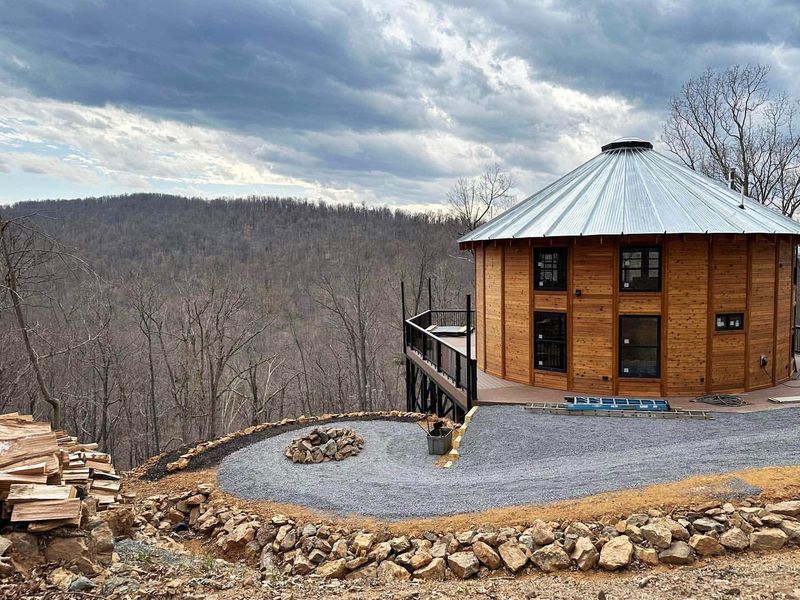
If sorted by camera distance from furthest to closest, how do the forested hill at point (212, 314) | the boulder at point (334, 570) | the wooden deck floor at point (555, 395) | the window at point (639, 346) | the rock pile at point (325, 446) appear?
1. the forested hill at point (212, 314)
2. the window at point (639, 346)
3. the wooden deck floor at point (555, 395)
4. the rock pile at point (325, 446)
5. the boulder at point (334, 570)

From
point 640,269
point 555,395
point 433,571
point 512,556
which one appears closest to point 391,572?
point 433,571

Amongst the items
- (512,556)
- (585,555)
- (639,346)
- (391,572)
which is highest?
(639,346)

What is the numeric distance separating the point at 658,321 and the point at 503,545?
7791 mm

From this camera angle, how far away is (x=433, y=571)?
571 centimetres

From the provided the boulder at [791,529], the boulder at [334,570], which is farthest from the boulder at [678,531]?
the boulder at [334,570]

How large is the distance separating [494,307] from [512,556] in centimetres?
875

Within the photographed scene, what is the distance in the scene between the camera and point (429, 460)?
9648 mm

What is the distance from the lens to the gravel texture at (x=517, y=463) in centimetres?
716

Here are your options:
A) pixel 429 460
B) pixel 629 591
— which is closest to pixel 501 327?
pixel 429 460

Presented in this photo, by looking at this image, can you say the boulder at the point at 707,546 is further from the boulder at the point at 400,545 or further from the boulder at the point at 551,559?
the boulder at the point at 400,545

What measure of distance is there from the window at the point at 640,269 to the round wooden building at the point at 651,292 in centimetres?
2

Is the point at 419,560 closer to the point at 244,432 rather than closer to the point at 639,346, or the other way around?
the point at 639,346

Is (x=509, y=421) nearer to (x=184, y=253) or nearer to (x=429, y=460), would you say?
(x=429, y=460)

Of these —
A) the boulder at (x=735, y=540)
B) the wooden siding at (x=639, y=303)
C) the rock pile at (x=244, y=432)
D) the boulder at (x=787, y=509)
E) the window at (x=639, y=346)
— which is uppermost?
the wooden siding at (x=639, y=303)
